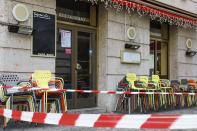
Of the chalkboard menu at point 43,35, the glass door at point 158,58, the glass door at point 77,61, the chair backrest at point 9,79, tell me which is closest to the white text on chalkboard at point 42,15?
the chalkboard menu at point 43,35

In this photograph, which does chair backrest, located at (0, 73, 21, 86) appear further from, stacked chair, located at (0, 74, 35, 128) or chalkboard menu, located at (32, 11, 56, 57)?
chalkboard menu, located at (32, 11, 56, 57)

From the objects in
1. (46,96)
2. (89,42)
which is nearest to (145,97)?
(89,42)

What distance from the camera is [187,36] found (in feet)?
37.6

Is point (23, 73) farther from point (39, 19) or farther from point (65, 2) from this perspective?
point (65, 2)

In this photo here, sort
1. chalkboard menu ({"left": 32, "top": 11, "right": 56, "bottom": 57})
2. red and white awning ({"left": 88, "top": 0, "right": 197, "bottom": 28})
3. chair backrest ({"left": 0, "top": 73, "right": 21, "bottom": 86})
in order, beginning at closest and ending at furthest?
1. chair backrest ({"left": 0, "top": 73, "right": 21, "bottom": 86})
2. chalkboard menu ({"left": 32, "top": 11, "right": 56, "bottom": 57})
3. red and white awning ({"left": 88, "top": 0, "right": 197, "bottom": 28})

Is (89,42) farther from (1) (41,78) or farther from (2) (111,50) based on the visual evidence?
(1) (41,78)

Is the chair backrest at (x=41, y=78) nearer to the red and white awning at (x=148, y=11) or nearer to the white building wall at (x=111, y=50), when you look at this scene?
the white building wall at (x=111, y=50)

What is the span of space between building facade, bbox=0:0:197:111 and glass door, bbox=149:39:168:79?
52.1 inches

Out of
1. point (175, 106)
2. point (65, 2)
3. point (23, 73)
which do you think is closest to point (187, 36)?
point (175, 106)

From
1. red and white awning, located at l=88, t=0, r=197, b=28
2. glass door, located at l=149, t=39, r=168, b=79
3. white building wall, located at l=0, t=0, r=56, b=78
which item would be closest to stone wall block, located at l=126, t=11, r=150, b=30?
red and white awning, located at l=88, t=0, r=197, b=28

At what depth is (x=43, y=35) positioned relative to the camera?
6492 mm

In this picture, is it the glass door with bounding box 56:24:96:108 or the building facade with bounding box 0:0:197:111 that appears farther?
the glass door with bounding box 56:24:96:108

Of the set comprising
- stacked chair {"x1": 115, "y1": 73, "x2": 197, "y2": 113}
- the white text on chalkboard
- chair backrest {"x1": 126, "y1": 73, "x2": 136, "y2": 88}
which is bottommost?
stacked chair {"x1": 115, "y1": 73, "x2": 197, "y2": 113}

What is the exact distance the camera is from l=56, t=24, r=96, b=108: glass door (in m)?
7.33
